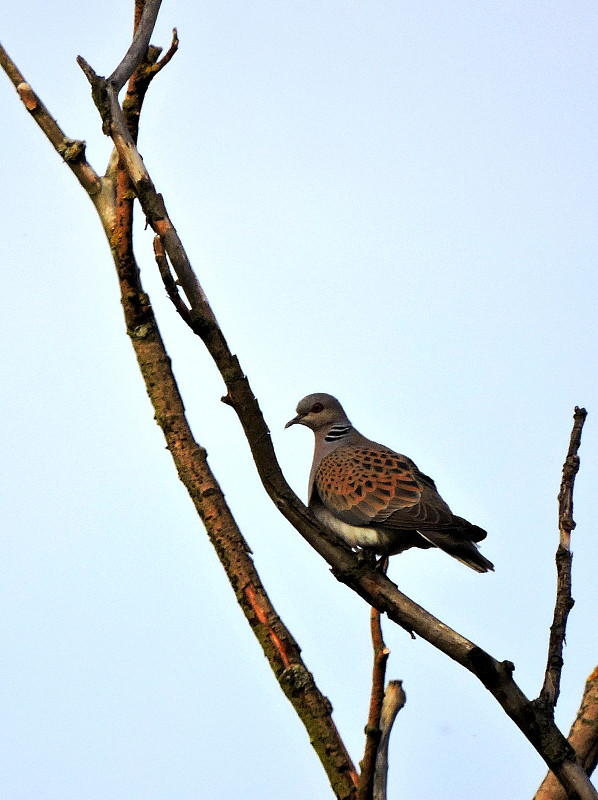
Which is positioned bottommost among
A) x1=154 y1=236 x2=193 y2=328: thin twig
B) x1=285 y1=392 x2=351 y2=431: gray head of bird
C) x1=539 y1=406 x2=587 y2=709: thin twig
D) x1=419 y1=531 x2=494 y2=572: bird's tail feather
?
x1=539 y1=406 x2=587 y2=709: thin twig

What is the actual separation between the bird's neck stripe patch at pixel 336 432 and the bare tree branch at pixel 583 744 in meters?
2.51

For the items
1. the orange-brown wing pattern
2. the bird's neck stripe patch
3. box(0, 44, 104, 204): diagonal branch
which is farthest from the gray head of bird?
box(0, 44, 104, 204): diagonal branch

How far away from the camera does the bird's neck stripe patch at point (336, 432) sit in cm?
586

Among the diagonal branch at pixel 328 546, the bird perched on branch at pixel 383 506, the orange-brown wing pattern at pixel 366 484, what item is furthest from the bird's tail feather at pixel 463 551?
the diagonal branch at pixel 328 546

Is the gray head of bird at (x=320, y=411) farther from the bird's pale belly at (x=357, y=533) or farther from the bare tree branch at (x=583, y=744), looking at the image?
the bare tree branch at (x=583, y=744)

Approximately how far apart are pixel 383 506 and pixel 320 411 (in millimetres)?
1239

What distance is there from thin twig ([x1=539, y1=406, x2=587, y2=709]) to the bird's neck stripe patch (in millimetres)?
2482

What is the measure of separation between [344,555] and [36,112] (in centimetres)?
238

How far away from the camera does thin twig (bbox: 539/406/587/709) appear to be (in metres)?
3.16

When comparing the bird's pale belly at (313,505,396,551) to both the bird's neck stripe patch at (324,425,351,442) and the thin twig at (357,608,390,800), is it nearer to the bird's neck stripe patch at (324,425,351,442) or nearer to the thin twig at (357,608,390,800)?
the bird's neck stripe patch at (324,425,351,442)

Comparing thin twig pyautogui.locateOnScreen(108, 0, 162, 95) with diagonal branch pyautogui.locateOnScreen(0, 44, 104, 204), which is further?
diagonal branch pyautogui.locateOnScreen(0, 44, 104, 204)

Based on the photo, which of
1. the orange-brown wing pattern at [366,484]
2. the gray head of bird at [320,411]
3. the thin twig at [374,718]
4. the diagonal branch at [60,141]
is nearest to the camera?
the thin twig at [374,718]

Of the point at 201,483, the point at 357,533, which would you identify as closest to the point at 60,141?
the point at 201,483

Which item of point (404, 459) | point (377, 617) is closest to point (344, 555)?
point (377, 617)
